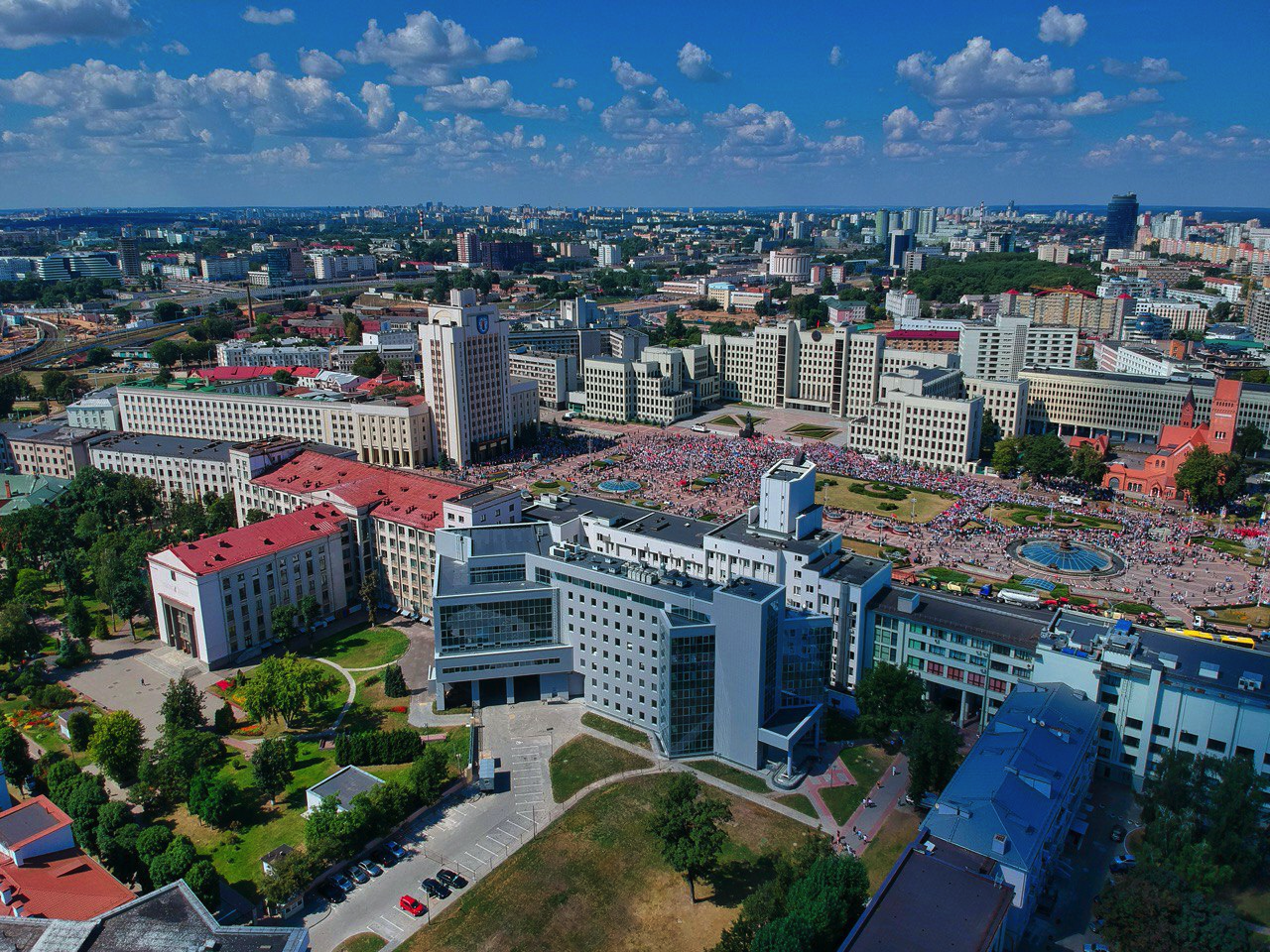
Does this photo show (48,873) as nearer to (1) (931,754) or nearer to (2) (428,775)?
(2) (428,775)

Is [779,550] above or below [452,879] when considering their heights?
above

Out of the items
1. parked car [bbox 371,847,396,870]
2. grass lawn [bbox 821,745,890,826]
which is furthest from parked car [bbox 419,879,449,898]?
grass lawn [bbox 821,745,890,826]

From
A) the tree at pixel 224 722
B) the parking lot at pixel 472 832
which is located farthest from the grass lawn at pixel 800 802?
the tree at pixel 224 722

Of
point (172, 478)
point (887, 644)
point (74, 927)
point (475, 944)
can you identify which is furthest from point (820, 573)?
point (172, 478)

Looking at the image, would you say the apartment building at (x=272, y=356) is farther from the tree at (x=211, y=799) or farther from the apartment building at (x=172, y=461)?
the tree at (x=211, y=799)

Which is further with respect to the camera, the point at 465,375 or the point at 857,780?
the point at 465,375

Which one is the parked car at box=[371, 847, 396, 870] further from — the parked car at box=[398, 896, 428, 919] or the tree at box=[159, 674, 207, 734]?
the tree at box=[159, 674, 207, 734]

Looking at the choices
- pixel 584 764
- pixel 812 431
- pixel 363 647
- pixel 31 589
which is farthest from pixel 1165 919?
pixel 812 431
